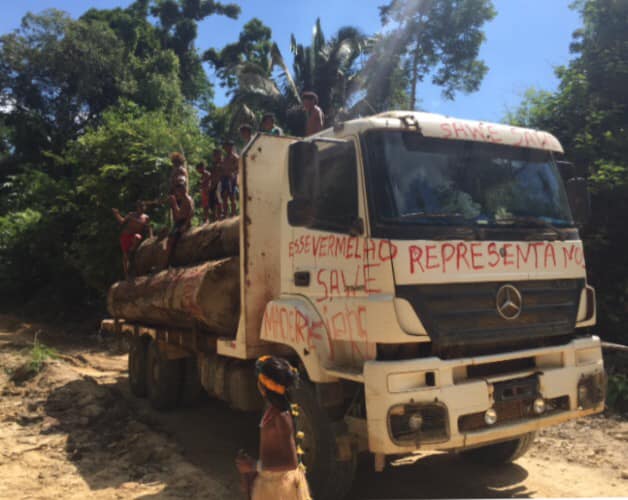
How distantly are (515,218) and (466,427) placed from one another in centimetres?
156

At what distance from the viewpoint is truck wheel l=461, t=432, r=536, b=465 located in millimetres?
4977

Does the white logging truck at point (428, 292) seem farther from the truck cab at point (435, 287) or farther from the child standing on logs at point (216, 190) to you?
the child standing on logs at point (216, 190)

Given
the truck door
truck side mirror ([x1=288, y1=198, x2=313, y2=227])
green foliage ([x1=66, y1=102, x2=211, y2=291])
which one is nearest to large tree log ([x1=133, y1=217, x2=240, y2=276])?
truck side mirror ([x1=288, y1=198, x2=313, y2=227])

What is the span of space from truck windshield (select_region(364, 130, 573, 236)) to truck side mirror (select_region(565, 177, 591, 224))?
252 millimetres

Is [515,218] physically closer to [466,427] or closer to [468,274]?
[468,274]

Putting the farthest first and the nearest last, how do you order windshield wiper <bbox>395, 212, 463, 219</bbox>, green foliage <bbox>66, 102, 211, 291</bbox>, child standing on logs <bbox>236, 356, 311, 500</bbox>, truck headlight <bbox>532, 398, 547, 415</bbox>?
green foliage <bbox>66, 102, 211, 291</bbox>
truck headlight <bbox>532, 398, 547, 415</bbox>
windshield wiper <bbox>395, 212, 463, 219</bbox>
child standing on logs <bbox>236, 356, 311, 500</bbox>

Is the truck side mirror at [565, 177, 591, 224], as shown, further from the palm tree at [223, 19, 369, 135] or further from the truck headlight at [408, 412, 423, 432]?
the palm tree at [223, 19, 369, 135]

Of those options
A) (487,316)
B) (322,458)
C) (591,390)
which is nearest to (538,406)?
(591,390)

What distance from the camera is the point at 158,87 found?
23.5 m

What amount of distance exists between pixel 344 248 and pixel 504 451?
8.33 feet

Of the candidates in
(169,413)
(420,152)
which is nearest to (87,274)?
(169,413)

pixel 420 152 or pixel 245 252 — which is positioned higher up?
pixel 420 152

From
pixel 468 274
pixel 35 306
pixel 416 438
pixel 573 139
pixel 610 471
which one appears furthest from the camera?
pixel 35 306

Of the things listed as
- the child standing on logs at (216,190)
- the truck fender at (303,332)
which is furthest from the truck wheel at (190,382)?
the truck fender at (303,332)
